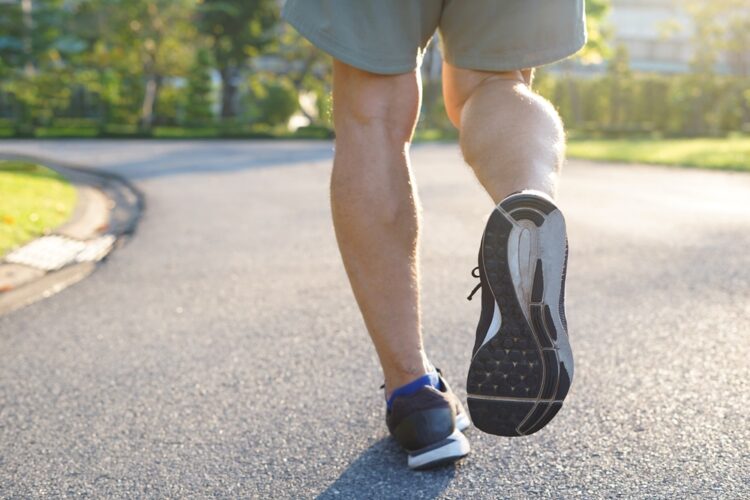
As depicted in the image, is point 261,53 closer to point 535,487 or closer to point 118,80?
point 118,80

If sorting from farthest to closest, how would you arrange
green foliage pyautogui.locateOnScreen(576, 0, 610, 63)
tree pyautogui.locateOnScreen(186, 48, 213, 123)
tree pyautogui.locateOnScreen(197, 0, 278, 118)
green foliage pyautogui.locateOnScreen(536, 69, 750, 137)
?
tree pyautogui.locateOnScreen(197, 0, 278, 118), tree pyautogui.locateOnScreen(186, 48, 213, 123), green foliage pyautogui.locateOnScreen(536, 69, 750, 137), green foliage pyautogui.locateOnScreen(576, 0, 610, 63)

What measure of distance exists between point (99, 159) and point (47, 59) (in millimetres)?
19730

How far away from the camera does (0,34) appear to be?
31.4m

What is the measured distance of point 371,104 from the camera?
1669 mm

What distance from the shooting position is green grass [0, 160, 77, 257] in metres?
4.77

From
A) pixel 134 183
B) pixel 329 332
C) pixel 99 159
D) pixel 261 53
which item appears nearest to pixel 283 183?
pixel 134 183

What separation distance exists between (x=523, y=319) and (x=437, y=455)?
16.0 inches

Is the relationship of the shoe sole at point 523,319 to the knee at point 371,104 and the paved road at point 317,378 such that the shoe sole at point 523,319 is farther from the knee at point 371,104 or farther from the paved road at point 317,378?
the knee at point 371,104

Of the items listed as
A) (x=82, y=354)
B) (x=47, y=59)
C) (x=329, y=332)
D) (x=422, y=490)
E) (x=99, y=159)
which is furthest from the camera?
(x=47, y=59)

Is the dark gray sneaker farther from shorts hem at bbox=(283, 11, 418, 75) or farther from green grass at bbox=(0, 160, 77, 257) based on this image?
green grass at bbox=(0, 160, 77, 257)

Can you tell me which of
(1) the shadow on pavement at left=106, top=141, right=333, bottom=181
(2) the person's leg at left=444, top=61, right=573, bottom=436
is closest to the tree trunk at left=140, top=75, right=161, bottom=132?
(1) the shadow on pavement at left=106, top=141, right=333, bottom=181

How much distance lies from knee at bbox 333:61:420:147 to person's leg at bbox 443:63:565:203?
0.41 feet

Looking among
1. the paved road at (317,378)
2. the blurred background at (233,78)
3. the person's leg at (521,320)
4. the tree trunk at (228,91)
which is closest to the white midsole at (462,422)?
the paved road at (317,378)

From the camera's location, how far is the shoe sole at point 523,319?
1.39m
